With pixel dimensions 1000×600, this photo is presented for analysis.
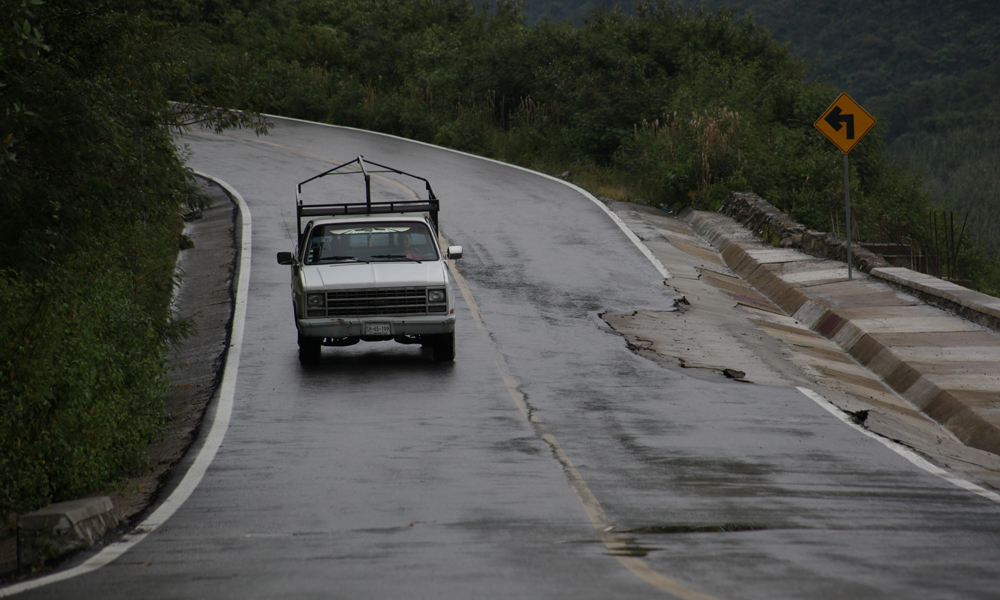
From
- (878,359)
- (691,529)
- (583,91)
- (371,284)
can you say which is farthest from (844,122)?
(583,91)

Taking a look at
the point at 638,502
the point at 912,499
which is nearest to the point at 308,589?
the point at 638,502

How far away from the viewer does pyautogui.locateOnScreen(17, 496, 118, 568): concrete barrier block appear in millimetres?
7297

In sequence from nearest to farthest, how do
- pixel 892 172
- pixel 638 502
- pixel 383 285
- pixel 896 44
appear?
pixel 638 502
pixel 383 285
pixel 892 172
pixel 896 44

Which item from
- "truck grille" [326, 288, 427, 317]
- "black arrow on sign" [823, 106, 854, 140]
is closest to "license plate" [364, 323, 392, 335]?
"truck grille" [326, 288, 427, 317]

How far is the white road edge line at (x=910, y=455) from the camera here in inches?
361

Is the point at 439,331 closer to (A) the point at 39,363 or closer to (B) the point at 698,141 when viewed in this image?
(A) the point at 39,363

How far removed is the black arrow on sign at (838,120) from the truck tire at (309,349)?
1139cm

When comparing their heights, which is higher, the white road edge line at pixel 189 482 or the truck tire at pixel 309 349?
the truck tire at pixel 309 349

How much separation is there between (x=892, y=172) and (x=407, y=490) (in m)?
34.0

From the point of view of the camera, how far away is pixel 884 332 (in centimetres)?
1695

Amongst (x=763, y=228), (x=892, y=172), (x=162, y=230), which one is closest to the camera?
(x=162, y=230)

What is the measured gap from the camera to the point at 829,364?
15984 mm

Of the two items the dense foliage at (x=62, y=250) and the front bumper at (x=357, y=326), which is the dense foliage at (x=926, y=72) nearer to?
the front bumper at (x=357, y=326)

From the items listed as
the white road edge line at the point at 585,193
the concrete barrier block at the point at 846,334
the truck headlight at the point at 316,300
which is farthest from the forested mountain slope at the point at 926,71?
the truck headlight at the point at 316,300
